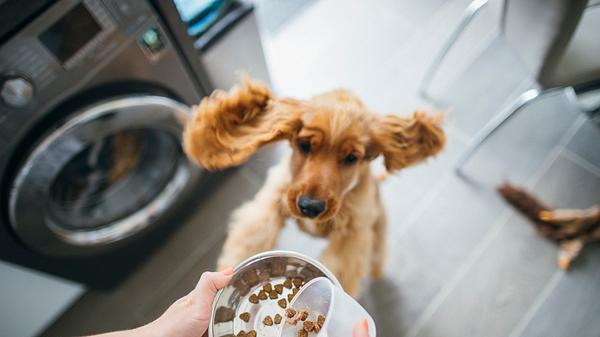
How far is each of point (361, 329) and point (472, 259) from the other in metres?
1.02

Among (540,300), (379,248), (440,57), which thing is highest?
(440,57)

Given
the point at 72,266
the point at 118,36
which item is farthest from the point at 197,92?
the point at 72,266

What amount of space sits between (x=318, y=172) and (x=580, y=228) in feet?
3.33

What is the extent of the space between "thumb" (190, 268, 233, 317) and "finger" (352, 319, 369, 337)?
190 millimetres

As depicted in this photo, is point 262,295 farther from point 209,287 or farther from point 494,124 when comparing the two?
point 494,124

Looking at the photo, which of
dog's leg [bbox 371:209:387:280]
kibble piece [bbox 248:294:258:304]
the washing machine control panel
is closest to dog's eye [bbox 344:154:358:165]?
dog's leg [bbox 371:209:387:280]

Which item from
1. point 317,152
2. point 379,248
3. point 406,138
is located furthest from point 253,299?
point 379,248

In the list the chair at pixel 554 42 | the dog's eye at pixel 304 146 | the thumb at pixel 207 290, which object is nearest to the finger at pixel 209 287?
the thumb at pixel 207 290

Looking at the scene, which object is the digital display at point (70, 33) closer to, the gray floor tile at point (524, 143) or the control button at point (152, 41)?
the control button at point (152, 41)

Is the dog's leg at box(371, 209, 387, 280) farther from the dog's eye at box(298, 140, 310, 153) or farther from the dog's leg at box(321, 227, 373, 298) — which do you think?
the dog's eye at box(298, 140, 310, 153)

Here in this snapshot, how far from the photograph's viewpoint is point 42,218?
979 mm

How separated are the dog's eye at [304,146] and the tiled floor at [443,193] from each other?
1.38 ft

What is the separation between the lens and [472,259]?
54.1 inches

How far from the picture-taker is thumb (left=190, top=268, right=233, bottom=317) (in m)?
0.58
